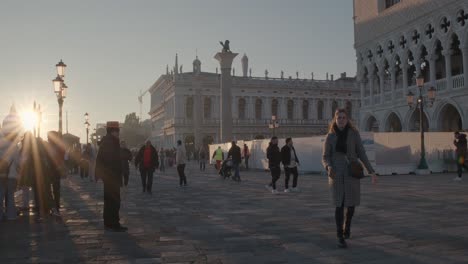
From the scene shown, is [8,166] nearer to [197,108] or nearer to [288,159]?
[288,159]

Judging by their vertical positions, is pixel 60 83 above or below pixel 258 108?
below

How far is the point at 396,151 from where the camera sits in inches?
836

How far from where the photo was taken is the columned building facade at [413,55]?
27.4 metres

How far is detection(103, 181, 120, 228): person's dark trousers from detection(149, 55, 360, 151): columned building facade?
5263 centimetres

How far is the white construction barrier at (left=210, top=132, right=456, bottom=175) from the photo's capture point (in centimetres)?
2078

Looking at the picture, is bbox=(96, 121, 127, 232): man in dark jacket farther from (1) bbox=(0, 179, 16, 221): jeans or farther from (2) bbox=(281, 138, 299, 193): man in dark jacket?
(2) bbox=(281, 138, 299, 193): man in dark jacket

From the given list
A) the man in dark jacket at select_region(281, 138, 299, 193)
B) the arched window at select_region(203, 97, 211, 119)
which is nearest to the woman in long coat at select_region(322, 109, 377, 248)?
the man in dark jacket at select_region(281, 138, 299, 193)

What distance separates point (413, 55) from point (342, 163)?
28246mm

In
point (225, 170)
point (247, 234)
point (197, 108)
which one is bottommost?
point (247, 234)

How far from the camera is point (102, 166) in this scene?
762cm

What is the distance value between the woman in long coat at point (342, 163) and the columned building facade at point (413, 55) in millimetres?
23521

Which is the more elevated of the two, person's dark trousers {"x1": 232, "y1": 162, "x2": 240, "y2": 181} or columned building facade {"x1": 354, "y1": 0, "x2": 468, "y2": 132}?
columned building facade {"x1": 354, "y1": 0, "x2": 468, "y2": 132}

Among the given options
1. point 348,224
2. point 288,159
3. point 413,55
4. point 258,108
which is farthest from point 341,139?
point 258,108

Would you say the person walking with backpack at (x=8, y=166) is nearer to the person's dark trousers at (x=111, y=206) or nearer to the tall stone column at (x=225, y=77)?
the person's dark trousers at (x=111, y=206)
